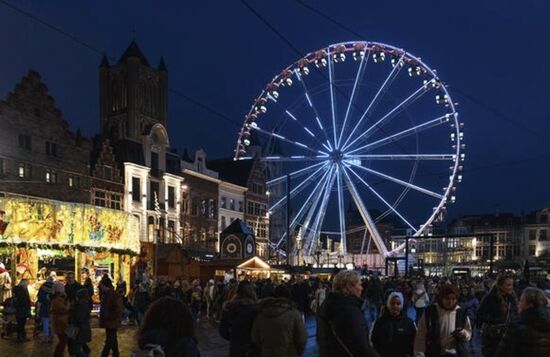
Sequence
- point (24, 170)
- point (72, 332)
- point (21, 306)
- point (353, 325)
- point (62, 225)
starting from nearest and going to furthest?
point (353, 325) < point (72, 332) < point (21, 306) < point (62, 225) < point (24, 170)

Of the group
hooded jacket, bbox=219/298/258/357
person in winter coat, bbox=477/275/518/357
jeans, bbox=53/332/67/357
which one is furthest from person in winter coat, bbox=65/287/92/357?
person in winter coat, bbox=477/275/518/357

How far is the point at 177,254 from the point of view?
1625 inches

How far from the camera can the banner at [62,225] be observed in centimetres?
2289

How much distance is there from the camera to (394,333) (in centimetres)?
733

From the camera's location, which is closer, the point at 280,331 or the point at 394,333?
the point at 280,331

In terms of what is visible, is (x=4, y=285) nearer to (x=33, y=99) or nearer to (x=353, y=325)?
(x=33, y=99)

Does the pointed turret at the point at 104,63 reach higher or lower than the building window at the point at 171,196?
higher

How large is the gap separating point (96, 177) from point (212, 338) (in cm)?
2502

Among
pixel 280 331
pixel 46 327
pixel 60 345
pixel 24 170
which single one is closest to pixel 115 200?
pixel 24 170

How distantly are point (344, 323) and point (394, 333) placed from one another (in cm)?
169

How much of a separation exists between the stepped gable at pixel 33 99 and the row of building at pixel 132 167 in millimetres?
53

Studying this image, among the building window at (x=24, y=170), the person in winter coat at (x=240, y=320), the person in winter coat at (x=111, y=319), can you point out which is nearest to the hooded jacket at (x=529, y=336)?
the person in winter coat at (x=240, y=320)

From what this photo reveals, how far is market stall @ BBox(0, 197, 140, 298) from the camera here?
23.0 m

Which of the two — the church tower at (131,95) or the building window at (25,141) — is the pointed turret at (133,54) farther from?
the building window at (25,141)
